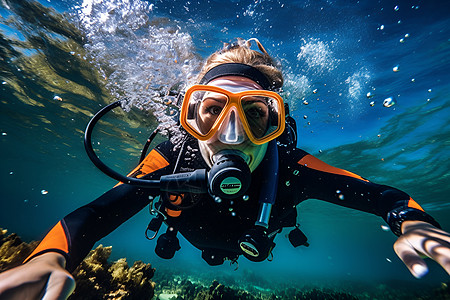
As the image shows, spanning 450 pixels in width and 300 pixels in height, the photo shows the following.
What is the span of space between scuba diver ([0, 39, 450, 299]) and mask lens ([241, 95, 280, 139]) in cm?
1

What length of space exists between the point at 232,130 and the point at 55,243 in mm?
2123

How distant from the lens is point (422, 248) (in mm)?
1303

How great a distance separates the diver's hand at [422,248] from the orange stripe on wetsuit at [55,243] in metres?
2.67

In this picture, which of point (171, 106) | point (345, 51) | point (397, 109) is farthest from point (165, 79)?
→ point (397, 109)

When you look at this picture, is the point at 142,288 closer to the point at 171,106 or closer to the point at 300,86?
the point at 171,106

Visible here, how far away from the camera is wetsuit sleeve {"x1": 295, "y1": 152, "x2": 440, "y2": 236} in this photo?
80.5 inches

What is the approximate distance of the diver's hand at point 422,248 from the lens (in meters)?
1.16

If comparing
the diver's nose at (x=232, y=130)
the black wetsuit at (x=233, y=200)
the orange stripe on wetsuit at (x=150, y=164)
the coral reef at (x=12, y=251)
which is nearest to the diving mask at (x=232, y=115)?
the diver's nose at (x=232, y=130)

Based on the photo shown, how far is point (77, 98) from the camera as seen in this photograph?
1302 centimetres

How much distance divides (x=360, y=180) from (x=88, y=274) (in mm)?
5325

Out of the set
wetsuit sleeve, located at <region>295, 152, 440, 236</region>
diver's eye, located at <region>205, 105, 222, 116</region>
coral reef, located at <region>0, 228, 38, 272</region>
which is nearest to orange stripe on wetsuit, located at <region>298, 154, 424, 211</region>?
wetsuit sleeve, located at <region>295, 152, 440, 236</region>

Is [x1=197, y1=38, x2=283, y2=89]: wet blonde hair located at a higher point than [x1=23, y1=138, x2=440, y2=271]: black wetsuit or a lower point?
higher

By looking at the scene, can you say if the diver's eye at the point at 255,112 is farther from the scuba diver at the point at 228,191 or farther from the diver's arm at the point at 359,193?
the diver's arm at the point at 359,193

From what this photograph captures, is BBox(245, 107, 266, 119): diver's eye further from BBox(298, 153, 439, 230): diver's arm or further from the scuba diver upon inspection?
BBox(298, 153, 439, 230): diver's arm
